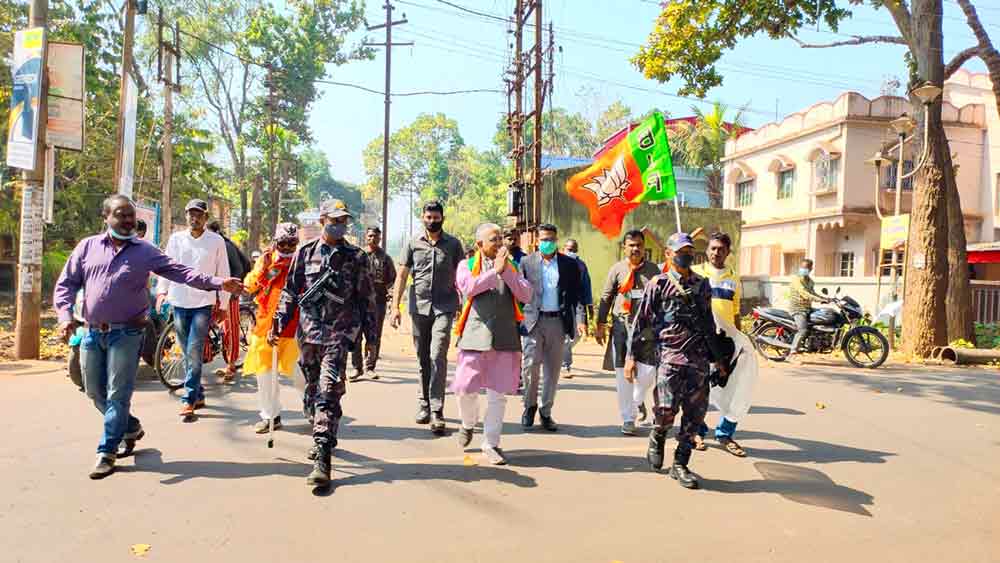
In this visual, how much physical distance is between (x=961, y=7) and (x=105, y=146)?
21.7m

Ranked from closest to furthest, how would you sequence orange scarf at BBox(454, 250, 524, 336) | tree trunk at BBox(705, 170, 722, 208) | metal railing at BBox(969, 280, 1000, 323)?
1. orange scarf at BBox(454, 250, 524, 336)
2. metal railing at BBox(969, 280, 1000, 323)
3. tree trunk at BBox(705, 170, 722, 208)

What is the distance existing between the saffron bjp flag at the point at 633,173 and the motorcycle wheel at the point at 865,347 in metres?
5.53

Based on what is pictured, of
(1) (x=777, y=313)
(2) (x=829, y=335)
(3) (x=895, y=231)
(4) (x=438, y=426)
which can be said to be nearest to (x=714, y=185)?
(3) (x=895, y=231)

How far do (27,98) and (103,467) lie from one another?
747cm

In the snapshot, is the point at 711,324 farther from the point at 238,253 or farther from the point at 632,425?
the point at 238,253

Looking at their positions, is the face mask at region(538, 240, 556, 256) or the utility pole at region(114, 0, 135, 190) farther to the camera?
the utility pole at region(114, 0, 135, 190)

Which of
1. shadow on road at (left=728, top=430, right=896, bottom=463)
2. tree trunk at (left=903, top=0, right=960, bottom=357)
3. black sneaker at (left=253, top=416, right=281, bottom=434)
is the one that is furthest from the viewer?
tree trunk at (left=903, top=0, right=960, bottom=357)

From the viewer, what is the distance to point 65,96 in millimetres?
9852

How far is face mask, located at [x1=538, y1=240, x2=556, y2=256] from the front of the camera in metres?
6.73

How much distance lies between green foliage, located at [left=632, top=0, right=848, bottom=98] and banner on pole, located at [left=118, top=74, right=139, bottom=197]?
31.4 feet

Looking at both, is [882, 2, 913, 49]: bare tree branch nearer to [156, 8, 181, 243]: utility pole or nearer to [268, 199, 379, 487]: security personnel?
[268, 199, 379, 487]: security personnel

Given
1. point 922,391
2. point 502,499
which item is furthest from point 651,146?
point 502,499

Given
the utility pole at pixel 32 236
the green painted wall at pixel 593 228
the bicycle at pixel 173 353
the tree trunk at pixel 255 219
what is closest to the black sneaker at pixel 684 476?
the bicycle at pixel 173 353

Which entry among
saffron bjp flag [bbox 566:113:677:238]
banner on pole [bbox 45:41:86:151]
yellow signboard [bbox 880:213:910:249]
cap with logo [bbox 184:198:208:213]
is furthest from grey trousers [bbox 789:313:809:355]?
banner on pole [bbox 45:41:86:151]
